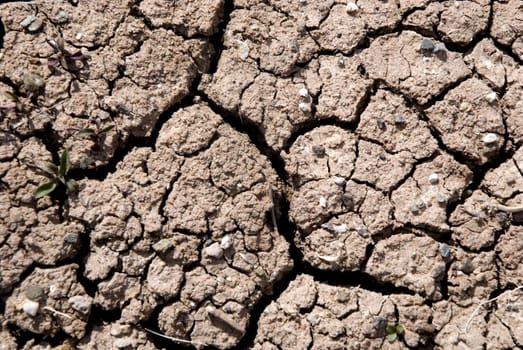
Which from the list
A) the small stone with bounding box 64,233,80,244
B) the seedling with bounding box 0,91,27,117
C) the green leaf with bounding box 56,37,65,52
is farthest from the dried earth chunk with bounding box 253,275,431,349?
the green leaf with bounding box 56,37,65,52

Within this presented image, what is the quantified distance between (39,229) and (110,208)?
1.12 ft

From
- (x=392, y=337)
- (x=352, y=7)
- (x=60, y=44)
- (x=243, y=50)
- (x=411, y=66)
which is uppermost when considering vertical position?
(x=352, y=7)

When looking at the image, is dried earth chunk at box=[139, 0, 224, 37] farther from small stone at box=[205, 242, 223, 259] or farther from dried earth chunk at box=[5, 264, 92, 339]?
dried earth chunk at box=[5, 264, 92, 339]

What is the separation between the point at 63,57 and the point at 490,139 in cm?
218

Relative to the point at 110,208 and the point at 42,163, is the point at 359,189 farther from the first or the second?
the point at 42,163

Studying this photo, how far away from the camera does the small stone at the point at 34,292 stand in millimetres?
2920

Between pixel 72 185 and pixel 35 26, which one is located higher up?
pixel 35 26

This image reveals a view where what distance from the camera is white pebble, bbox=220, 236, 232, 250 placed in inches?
120

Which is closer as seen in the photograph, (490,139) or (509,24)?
(490,139)

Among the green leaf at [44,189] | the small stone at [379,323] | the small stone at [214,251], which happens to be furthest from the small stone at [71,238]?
the small stone at [379,323]

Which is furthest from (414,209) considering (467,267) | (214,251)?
(214,251)

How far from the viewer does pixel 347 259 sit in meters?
3.09

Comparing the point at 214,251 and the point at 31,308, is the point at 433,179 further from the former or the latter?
the point at 31,308

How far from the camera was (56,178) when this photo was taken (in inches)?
120
